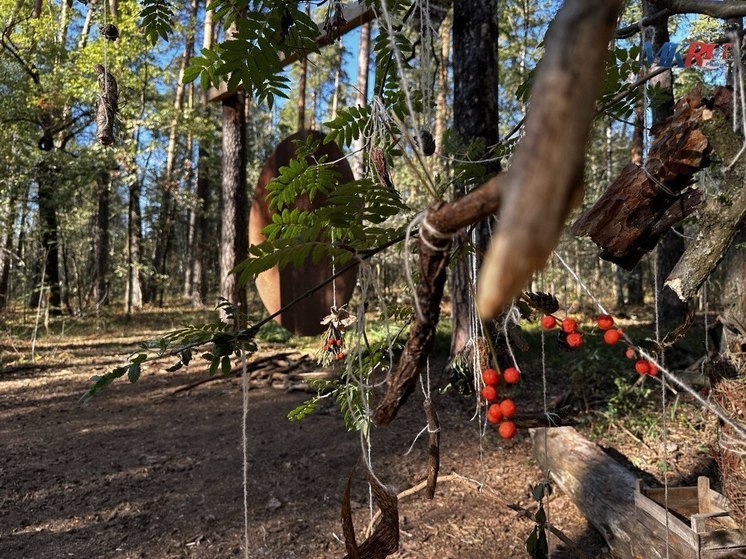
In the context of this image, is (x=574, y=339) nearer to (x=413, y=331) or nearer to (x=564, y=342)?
(x=564, y=342)

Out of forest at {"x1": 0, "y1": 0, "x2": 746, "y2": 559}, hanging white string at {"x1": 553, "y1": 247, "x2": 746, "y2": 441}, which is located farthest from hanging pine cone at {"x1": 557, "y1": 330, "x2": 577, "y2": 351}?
hanging white string at {"x1": 553, "y1": 247, "x2": 746, "y2": 441}

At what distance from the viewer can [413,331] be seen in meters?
0.62

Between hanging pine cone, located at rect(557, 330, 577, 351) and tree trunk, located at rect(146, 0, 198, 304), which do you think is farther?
tree trunk, located at rect(146, 0, 198, 304)

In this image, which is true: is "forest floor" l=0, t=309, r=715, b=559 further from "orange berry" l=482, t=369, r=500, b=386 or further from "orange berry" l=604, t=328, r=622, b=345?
"orange berry" l=482, t=369, r=500, b=386

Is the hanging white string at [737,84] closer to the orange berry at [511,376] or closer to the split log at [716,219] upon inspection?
the split log at [716,219]

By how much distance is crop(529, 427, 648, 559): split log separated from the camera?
8.96 feet

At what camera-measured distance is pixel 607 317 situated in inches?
41.1

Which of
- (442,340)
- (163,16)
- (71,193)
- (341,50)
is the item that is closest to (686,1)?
(163,16)

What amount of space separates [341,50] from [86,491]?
684 inches

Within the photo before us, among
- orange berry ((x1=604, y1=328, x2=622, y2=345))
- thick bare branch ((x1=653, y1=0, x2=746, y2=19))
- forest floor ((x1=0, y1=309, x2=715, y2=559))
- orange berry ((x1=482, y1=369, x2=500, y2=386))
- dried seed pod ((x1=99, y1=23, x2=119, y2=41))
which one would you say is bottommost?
forest floor ((x1=0, y1=309, x2=715, y2=559))

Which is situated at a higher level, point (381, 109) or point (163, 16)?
point (163, 16)

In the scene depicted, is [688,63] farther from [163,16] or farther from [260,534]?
[260,534]

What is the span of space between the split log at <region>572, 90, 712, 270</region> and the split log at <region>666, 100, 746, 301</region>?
3 centimetres

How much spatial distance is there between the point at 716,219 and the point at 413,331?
732 mm
